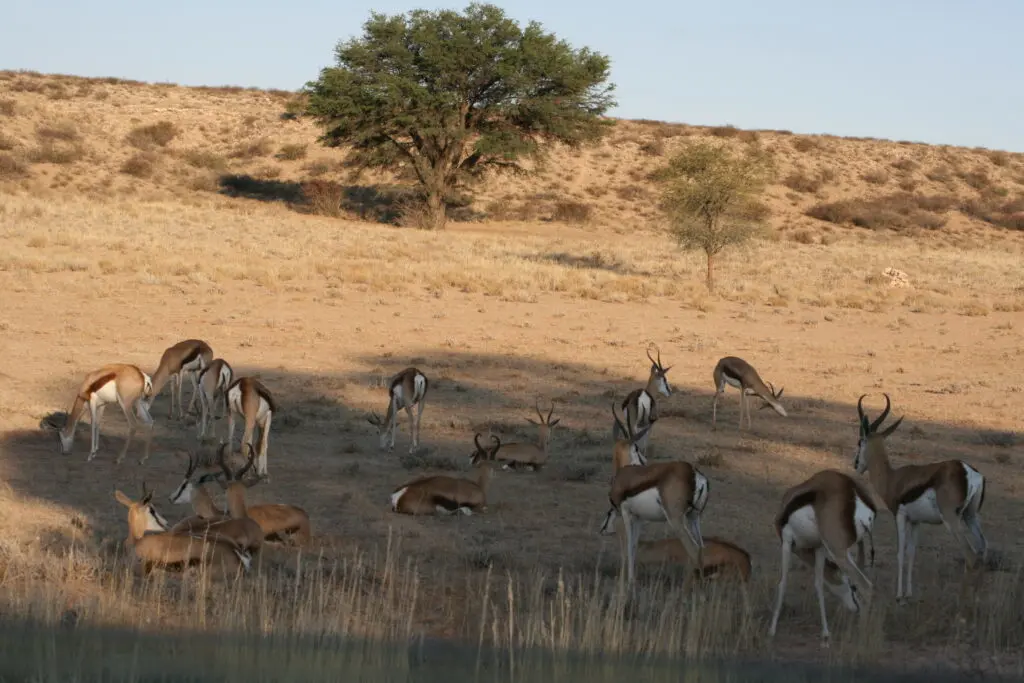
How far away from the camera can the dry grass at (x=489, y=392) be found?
23.7 feet

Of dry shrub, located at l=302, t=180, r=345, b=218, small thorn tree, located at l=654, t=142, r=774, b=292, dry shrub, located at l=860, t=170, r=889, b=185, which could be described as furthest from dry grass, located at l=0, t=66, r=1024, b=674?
dry shrub, located at l=860, t=170, r=889, b=185

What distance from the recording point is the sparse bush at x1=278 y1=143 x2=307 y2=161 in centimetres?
5372

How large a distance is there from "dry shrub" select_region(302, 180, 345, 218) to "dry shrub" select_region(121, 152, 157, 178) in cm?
610

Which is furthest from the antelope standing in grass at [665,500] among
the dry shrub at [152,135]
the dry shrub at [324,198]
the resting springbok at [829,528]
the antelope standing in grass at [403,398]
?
the dry shrub at [152,135]

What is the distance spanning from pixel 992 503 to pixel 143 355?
11.2 m

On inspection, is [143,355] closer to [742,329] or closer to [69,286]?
[69,286]

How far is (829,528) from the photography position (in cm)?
696

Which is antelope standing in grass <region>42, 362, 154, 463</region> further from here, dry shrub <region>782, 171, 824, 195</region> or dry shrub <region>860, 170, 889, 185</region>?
dry shrub <region>860, 170, 889, 185</region>

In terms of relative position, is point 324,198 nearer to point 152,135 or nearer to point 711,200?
point 152,135

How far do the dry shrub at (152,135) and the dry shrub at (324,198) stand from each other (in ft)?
31.3

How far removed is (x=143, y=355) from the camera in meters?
17.3

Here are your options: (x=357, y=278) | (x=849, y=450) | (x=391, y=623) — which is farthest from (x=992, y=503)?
(x=357, y=278)

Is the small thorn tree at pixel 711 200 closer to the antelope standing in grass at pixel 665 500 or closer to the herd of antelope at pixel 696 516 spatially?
the herd of antelope at pixel 696 516

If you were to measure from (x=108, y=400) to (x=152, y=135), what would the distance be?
4515cm
